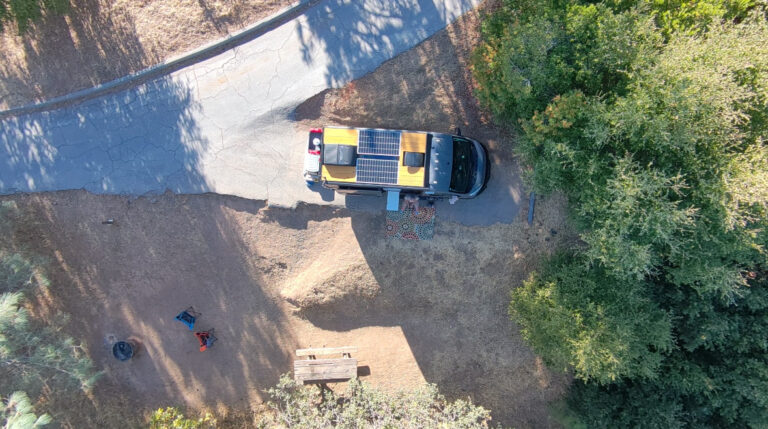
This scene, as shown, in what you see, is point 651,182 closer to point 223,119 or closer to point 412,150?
point 412,150

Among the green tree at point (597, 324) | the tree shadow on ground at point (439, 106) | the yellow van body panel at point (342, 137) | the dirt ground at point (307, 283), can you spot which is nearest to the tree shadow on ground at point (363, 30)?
the tree shadow on ground at point (439, 106)

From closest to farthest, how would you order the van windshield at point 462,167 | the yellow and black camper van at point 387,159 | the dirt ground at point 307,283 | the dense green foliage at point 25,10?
the yellow and black camper van at point 387,159
the dense green foliage at point 25,10
the van windshield at point 462,167
the dirt ground at point 307,283

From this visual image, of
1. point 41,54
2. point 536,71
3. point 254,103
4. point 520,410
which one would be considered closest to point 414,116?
point 536,71

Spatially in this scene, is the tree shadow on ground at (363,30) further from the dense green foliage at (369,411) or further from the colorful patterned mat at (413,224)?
the dense green foliage at (369,411)

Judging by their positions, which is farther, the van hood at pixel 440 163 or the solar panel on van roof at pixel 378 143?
the van hood at pixel 440 163

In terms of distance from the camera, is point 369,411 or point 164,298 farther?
point 164,298

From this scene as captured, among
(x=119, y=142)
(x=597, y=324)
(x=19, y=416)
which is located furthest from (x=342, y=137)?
(x=19, y=416)
